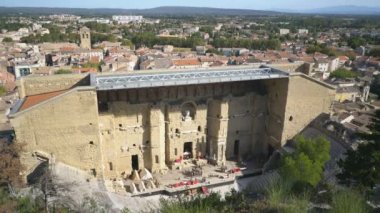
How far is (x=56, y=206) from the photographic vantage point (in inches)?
580

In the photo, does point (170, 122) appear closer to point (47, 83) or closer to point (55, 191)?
point (47, 83)

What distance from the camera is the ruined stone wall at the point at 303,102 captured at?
985 inches

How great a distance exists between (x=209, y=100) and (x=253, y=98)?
4.01 m

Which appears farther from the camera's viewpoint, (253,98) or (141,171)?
(253,98)

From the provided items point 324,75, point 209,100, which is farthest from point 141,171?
point 324,75

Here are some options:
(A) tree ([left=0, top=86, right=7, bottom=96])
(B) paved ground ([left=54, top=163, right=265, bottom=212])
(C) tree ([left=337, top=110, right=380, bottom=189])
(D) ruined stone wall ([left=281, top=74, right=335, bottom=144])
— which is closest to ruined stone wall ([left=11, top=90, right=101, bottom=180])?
(B) paved ground ([left=54, top=163, right=265, bottom=212])

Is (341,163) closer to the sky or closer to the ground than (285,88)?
closer to the ground

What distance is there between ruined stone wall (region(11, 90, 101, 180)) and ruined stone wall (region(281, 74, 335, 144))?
48.6ft

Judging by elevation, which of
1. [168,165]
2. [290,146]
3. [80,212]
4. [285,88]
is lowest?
[168,165]

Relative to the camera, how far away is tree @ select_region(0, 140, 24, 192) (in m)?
16.1

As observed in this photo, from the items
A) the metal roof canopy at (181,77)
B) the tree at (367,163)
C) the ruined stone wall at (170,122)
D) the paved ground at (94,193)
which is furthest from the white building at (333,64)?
the paved ground at (94,193)

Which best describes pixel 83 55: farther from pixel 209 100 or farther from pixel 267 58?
pixel 209 100

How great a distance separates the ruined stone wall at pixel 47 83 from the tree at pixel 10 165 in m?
4.99

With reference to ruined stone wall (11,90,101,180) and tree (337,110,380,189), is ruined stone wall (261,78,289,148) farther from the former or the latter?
ruined stone wall (11,90,101,180)
